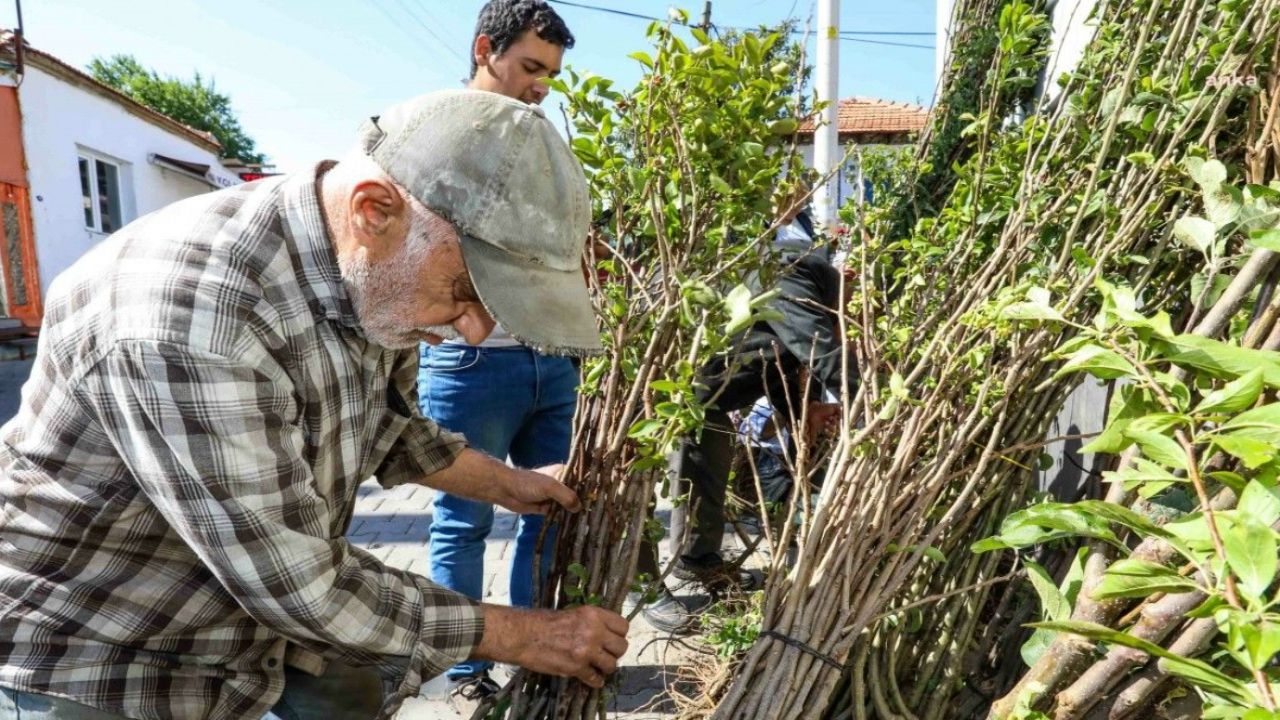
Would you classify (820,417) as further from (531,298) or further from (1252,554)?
(1252,554)

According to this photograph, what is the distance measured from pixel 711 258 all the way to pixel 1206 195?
0.99 metres

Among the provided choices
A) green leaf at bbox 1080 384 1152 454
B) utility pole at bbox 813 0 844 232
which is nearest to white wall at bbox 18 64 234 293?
utility pole at bbox 813 0 844 232

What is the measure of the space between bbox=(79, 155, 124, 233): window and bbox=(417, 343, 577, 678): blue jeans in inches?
646

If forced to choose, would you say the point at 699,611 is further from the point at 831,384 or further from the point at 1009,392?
the point at 1009,392

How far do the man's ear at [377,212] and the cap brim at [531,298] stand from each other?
0.37 ft

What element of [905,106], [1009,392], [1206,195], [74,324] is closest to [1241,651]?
[1206,195]

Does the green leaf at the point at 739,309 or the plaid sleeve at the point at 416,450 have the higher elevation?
the green leaf at the point at 739,309

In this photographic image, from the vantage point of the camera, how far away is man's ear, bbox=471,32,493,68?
2758 millimetres

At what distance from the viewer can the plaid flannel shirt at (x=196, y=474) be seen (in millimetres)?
1206

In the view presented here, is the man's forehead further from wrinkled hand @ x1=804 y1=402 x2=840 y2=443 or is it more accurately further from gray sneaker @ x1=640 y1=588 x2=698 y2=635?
gray sneaker @ x1=640 y1=588 x2=698 y2=635

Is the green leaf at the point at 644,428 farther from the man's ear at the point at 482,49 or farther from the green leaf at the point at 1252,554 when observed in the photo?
the man's ear at the point at 482,49

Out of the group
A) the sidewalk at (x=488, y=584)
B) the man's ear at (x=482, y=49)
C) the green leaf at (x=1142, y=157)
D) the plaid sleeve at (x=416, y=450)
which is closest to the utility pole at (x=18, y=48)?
the sidewalk at (x=488, y=584)

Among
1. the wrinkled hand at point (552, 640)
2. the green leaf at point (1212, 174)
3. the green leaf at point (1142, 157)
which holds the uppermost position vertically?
the green leaf at point (1142, 157)

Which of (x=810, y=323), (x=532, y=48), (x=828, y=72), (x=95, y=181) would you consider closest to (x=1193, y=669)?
(x=810, y=323)
